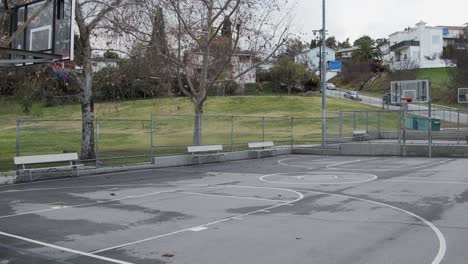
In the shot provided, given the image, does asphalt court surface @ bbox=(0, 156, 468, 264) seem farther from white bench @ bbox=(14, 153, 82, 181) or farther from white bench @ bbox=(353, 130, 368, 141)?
white bench @ bbox=(353, 130, 368, 141)

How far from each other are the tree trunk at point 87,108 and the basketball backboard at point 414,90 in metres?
17.4

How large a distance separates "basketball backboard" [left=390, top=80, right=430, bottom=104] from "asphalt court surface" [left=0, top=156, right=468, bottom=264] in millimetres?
11226

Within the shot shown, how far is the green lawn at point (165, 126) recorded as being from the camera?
2434 centimetres

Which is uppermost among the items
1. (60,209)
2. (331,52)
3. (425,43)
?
(425,43)

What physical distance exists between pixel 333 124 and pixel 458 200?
83.8 feet

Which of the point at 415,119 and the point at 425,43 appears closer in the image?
the point at 415,119

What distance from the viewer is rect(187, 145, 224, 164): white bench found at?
2417 cm

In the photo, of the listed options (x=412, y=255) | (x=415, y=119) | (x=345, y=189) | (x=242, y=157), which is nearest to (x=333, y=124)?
(x=415, y=119)

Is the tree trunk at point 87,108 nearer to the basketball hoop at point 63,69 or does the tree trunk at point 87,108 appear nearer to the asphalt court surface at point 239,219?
the basketball hoop at point 63,69

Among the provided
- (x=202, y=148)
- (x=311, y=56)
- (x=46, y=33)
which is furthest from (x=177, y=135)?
(x=311, y=56)

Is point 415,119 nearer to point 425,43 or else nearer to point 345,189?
point 345,189

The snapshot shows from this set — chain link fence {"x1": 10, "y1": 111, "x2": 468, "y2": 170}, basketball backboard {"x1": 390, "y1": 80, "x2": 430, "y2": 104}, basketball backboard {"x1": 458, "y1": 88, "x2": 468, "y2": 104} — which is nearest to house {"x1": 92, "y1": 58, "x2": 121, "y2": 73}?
chain link fence {"x1": 10, "y1": 111, "x2": 468, "y2": 170}

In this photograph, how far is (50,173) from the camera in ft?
61.0

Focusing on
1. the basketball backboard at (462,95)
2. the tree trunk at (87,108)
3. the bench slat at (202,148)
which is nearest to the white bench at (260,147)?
the bench slat at (202,148)
